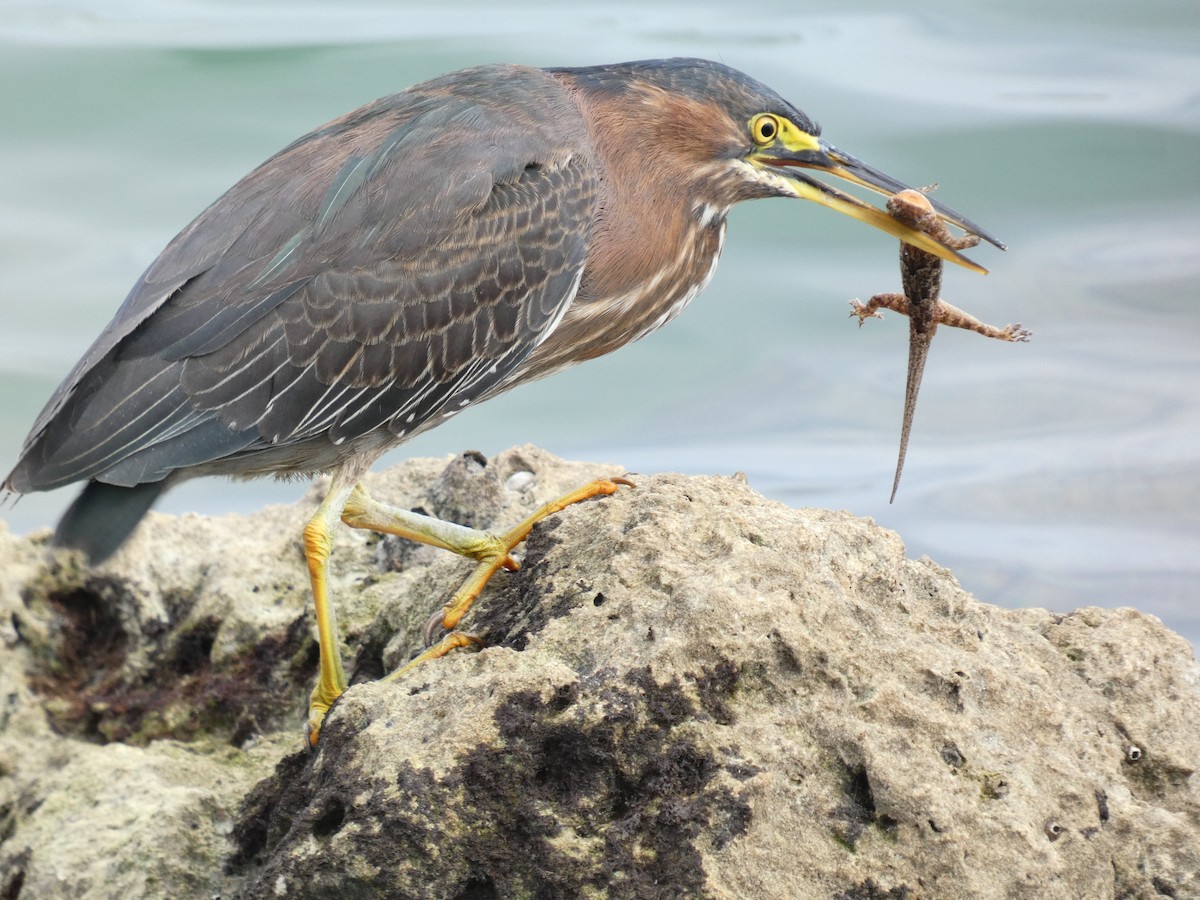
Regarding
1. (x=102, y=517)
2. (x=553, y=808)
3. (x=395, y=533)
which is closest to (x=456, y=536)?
(x=395, y=533)

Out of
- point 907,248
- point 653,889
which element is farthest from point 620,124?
point 653,889

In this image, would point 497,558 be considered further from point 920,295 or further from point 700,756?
point 920,295

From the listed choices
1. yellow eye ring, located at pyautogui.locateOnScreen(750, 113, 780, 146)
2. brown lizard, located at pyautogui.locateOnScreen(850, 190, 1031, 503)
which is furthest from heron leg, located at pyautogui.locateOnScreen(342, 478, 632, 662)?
yellow eye ring, located at pyautogui.locateOnScreen(750, 113, 780, 146)

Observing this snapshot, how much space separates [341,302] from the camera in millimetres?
3293

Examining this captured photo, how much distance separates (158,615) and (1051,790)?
7.50 ft

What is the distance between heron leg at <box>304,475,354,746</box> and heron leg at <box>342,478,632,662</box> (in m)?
0.09

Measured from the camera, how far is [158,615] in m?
3.61

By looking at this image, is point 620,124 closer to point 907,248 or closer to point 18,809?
point 907,248

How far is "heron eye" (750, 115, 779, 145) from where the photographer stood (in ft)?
12.0

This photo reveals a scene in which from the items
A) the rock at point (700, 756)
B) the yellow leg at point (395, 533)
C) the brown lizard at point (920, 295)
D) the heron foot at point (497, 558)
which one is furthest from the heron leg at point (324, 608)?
the brown lizard at point (920, 295)

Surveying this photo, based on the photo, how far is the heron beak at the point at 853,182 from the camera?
3.49m

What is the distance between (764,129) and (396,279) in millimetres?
1072

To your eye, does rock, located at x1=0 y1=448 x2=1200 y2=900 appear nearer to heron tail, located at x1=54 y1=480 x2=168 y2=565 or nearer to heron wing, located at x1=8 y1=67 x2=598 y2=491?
heron tail, located at x1=54 y1=480 x2=168 y2=565

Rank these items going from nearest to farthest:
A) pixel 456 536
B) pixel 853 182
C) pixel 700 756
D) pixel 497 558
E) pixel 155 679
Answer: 1. pixel 700 756
2. pixel 497 558
3. pixel 456 536
4. pixel 155 679
5. pixel 853 182
